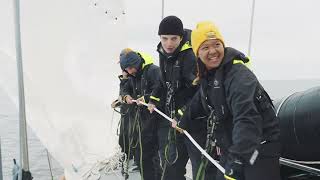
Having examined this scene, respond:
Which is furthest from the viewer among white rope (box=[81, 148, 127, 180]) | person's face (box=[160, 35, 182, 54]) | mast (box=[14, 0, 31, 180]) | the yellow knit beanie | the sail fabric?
white rope (box=[81, 148, 127, 180])

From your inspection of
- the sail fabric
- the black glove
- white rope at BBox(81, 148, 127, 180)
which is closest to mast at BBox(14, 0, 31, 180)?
the black glove

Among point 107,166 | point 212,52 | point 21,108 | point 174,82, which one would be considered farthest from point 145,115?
point 212,52

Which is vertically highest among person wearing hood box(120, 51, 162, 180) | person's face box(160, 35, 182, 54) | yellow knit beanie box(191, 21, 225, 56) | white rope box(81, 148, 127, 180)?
yellow knit beanie box(191, 21, 225, 56)

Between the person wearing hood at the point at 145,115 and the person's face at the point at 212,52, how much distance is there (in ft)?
4.78

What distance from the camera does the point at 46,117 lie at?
432cm

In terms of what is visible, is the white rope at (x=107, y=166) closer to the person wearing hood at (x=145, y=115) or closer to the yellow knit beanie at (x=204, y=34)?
the person wearing hood at (x=145, y=115)

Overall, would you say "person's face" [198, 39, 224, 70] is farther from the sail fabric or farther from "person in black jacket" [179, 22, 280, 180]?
the sail fabric

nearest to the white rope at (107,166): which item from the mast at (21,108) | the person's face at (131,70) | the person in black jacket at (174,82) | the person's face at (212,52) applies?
the person's face at (131,70)

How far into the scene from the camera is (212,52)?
2.25 meters

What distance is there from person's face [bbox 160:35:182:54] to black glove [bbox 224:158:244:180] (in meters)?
1.22

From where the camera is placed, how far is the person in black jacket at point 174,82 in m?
3.07

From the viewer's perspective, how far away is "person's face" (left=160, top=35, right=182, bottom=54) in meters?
3.07

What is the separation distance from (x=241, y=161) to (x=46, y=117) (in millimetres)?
2805

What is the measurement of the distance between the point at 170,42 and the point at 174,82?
1.02ft
